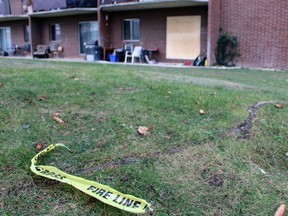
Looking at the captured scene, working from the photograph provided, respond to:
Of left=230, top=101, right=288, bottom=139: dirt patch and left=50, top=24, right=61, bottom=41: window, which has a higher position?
left=50, top=24, right=61, bottom=41: window

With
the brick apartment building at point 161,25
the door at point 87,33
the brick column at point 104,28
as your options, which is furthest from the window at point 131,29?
the door at point 87,33

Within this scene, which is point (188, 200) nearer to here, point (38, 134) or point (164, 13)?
point (38, 134)

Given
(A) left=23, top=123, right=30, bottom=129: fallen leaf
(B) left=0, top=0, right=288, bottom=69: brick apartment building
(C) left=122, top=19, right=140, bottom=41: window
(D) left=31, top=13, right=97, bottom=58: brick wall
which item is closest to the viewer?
(A) left=23, top=123, right=30, bottom=129: fallen leaf

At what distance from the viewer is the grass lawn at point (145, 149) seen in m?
2.34

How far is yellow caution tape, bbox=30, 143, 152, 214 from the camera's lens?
2148mm

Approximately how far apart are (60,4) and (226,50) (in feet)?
30.9

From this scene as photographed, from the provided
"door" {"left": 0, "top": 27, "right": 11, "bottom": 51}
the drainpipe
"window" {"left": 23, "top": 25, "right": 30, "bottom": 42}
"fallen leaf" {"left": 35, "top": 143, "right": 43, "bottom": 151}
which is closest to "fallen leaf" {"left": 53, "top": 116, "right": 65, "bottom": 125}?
"fallen leaf" {"left": 35, "top": 143, "right": 43, "bottom": 151}

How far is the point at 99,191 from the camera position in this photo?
2279 millimetres

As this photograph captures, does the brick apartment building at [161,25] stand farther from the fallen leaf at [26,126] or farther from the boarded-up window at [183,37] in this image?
the fallen leaf at [26,126]

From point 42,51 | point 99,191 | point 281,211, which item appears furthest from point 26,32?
point 281,211

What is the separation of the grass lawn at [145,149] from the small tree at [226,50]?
32.5 ft

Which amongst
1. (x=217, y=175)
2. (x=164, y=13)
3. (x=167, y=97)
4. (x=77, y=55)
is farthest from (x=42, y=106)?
(x=77, y=55)

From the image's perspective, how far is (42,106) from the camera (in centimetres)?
388

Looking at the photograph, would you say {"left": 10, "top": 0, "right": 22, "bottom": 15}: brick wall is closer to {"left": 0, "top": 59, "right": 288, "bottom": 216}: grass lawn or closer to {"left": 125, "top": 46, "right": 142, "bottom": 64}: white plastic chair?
{"left": 125, "top": 46, "right": 142, "bottom": 64}: white plastic chair
